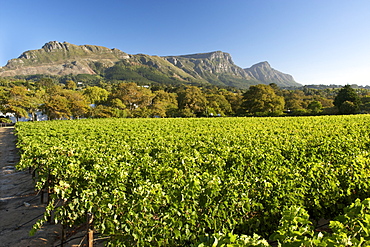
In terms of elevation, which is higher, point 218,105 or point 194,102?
point 194,102

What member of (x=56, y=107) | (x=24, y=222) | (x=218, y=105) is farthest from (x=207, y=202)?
(x=218, y=105)

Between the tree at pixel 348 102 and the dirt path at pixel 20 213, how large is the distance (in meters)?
60.4

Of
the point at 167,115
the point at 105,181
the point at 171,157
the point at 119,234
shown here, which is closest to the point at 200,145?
the point at 171,157

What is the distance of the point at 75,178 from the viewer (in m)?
4.66

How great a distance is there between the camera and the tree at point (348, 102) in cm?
4885

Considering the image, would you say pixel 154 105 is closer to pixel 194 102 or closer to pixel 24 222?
pixel 194 102

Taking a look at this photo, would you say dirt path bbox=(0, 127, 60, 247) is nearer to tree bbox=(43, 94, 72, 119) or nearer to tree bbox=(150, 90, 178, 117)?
tree bbox=(43, 94, 72, 119)

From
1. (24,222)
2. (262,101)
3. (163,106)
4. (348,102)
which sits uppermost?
(262,101)

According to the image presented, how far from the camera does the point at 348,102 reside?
49.0 meters

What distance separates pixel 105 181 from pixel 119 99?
54.6 metres

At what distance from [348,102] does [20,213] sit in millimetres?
Result: 61474

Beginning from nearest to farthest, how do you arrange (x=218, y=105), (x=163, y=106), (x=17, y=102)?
(x=17, y=102) < (x=163, y=106) < (x=218, y=105)

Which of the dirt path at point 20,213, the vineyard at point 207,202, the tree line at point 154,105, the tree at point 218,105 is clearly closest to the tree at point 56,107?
the tree line at point 154,105

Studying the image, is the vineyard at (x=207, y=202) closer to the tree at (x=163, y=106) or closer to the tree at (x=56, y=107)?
the tree at (x=56, y=107)
